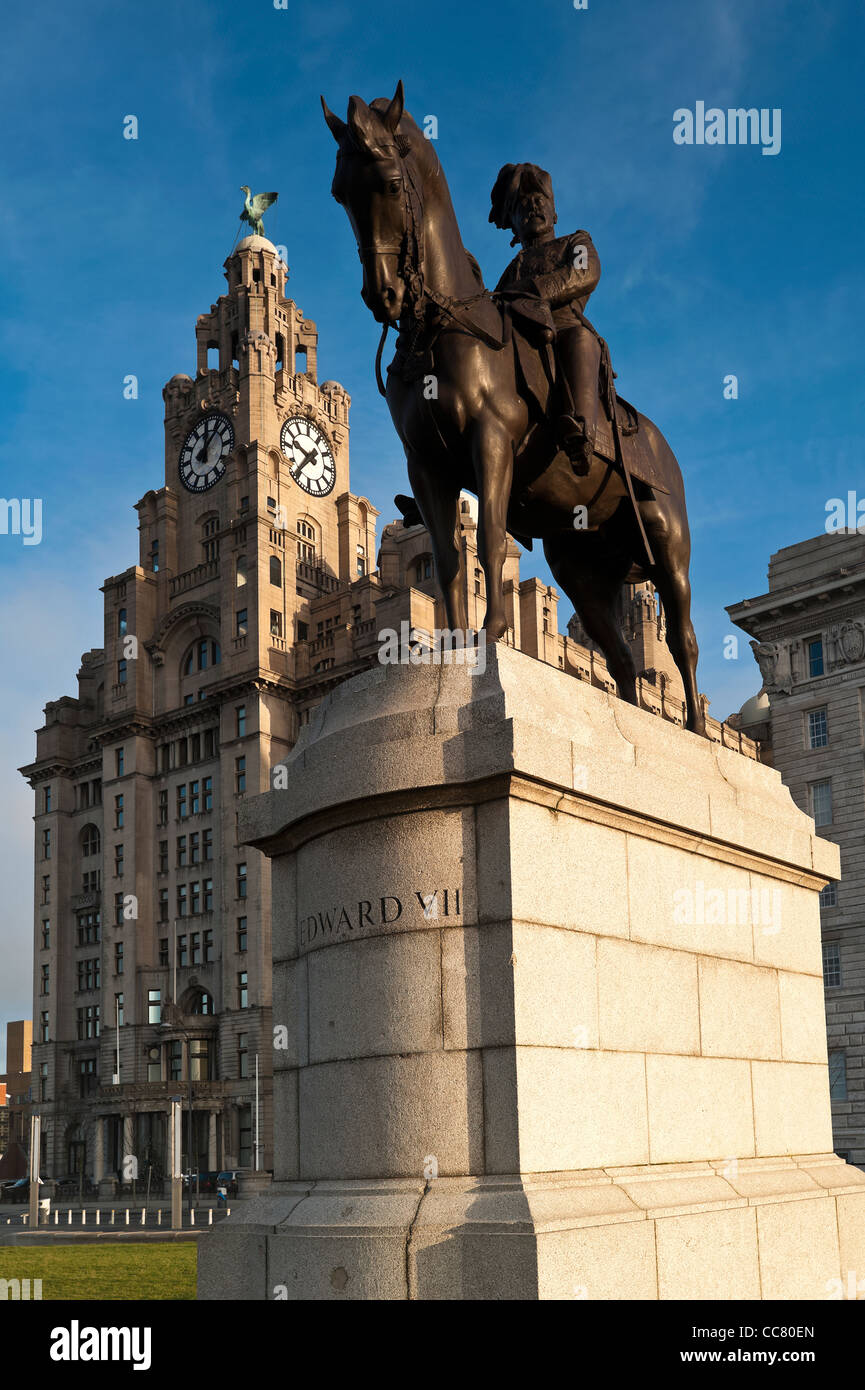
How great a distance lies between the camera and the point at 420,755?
9336 millimetres

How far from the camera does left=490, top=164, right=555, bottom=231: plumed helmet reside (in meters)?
12.7

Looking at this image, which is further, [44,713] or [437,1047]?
[44,713]

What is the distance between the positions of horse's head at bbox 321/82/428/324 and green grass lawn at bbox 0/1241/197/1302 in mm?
11183

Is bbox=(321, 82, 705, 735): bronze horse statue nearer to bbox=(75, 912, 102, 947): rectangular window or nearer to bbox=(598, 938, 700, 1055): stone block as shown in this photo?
bbox=(598, 938, 700, 1055): stone block

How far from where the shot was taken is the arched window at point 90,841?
10925 centimetres

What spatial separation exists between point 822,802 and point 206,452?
57.2 m

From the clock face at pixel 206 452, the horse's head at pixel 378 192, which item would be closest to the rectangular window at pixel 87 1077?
the clock face at pixel 206 452

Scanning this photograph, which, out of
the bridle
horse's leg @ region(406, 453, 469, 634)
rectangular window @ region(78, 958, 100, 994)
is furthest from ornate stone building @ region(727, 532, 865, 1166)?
the bridle

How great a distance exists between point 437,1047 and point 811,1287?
4.13 metres

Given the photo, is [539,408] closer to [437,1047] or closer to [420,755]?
[420,755]

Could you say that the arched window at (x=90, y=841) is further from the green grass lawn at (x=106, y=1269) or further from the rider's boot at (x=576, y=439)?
the rider's boot at (x=576, y=439)

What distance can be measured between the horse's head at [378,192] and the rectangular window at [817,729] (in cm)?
6672
